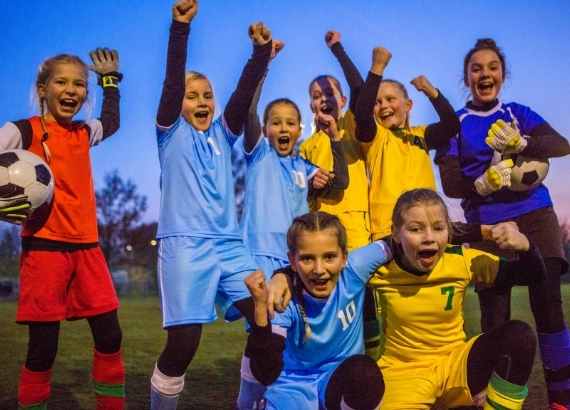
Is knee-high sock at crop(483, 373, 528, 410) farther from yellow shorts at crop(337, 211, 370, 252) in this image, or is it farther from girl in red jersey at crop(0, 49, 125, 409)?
girl in red jersey at crop(0, 49, 125, 409)

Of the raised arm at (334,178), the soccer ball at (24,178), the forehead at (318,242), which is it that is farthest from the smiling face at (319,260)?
the soccer ball at (24,178)

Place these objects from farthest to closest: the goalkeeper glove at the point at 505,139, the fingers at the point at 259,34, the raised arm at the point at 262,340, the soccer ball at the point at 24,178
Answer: the goalkeeper glove at the point at 505,139 < the fingers at the point at 259,34 < the soccer ball at the point at 24,178 < the raised arm at the point at 262,340

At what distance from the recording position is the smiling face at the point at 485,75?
3.89 metres

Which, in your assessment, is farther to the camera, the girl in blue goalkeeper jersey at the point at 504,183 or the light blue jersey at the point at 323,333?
the girl in blue goalkeeper jersey at the point at 504,183

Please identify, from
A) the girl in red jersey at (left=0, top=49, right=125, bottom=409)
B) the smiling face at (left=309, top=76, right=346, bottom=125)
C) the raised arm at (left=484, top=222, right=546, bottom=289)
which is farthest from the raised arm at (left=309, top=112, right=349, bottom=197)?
the girl in red jersey at (left=0, top=49, right=125, bottom=409)

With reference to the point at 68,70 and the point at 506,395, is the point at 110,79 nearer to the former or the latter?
the point at 68,70

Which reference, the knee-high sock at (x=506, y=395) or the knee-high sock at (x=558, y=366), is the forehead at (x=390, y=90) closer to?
the knee-high sock at (x=558, y=366)

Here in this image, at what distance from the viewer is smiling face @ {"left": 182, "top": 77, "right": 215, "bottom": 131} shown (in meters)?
3.54

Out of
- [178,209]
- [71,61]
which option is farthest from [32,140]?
[178,209]

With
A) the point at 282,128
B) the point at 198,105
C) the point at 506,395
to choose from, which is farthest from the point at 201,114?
the point at 506,395

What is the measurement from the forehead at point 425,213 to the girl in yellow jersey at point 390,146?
2.35 ft

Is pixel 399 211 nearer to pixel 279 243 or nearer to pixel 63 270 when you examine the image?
pixel 279 243

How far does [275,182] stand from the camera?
3750mm

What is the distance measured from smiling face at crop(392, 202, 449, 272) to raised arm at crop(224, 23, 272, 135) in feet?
3.50
